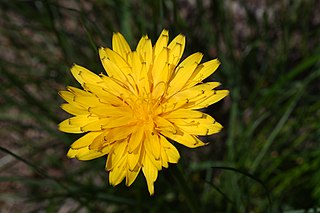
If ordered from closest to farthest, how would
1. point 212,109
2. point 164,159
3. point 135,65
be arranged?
point 164,159
point 135,65
point 212,109

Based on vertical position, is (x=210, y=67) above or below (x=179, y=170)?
above

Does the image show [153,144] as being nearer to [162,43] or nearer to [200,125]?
[200,125]

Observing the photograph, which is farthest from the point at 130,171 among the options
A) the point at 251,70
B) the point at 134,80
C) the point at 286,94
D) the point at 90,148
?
the point at 251,70

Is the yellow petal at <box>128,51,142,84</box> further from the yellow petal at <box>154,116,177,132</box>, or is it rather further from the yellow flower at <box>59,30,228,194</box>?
the yellow petal at <box>154,116,177,132</box>

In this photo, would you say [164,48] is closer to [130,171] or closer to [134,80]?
[134,80]

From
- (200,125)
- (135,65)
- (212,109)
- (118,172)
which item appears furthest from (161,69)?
(212,109)
